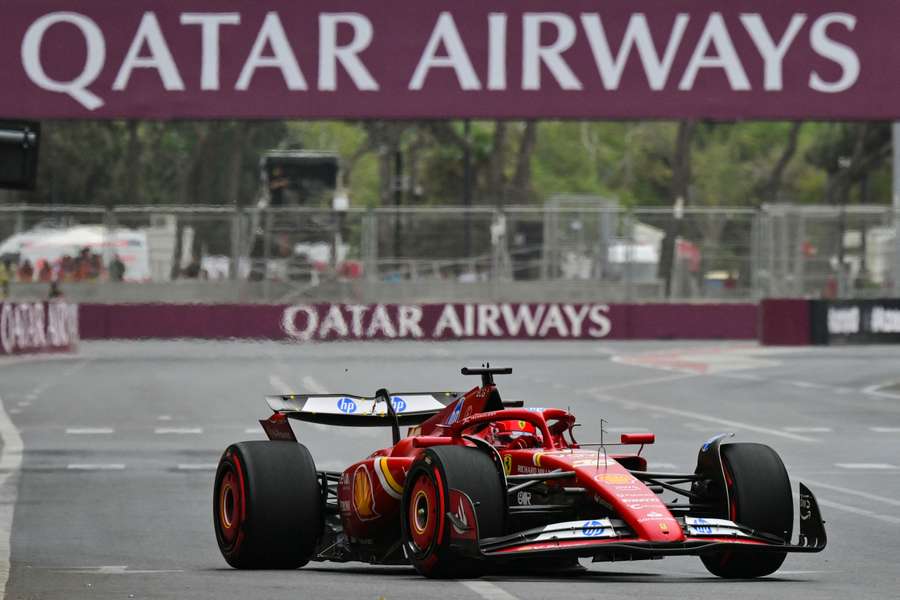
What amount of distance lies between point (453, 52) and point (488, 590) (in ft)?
75.8

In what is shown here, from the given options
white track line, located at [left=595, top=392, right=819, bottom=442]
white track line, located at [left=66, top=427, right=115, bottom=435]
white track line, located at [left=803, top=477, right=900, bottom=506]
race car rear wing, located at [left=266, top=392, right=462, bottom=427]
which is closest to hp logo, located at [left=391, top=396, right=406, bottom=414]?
race car rear wing, located at [left=266, top=392, right=462, bottom=427]

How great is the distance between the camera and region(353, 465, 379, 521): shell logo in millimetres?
10469

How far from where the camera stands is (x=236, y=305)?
4478cm

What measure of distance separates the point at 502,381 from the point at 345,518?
19.2 meters

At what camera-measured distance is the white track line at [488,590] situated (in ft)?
29.8

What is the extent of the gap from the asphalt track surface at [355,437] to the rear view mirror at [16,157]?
2.16 m

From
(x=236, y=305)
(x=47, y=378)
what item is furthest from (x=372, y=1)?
(x=236, y=305)

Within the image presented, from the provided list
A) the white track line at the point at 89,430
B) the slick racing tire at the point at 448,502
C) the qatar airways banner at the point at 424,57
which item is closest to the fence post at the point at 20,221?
the qatar airways banner at the point at 424,57

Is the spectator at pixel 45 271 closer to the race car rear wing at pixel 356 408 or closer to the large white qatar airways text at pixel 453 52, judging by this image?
the large white qatar airways text at pixel 453 52

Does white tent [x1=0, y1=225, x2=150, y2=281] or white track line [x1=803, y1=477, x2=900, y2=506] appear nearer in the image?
white track line [x1=803, y1=477, x2=900, y2=506]

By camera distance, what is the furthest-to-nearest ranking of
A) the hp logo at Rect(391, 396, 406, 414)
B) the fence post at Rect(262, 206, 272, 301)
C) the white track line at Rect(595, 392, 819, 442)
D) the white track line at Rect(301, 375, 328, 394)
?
the fence post at Rect(262, 206, 272, 301) < the white track line at Rect(301, 375, 328, 394) < the white track line at Rect(595, 392, 819, 442) < the hp logo at Rect(391, 396, 406, 414)

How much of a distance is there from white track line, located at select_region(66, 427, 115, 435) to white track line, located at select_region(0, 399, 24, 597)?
22.3 inches

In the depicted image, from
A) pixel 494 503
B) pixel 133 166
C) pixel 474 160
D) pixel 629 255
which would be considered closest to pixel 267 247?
pixel 629 255

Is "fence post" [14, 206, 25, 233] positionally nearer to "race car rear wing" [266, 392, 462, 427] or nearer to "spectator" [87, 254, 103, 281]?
"spectator" [87, 254, 103, 281]
